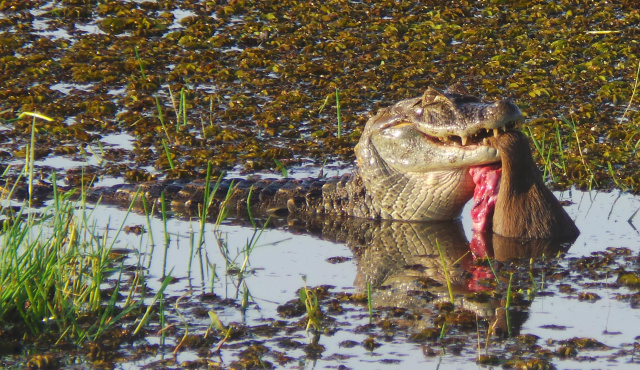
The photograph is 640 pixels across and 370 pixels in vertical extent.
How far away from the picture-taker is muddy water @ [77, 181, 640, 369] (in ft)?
14.6

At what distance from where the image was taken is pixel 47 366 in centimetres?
436

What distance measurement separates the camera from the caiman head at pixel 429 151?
20.3ft

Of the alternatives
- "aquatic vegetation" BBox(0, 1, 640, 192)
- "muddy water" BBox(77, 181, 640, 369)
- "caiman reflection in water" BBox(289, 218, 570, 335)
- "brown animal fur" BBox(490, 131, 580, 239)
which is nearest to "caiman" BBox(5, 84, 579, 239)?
"brown animal fur" BBox(490, 131, 580, 239)

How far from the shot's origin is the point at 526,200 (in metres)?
6.12

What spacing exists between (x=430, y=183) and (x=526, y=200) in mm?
730

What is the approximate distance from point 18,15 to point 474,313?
6.91 meters

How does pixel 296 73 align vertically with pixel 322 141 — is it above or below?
above

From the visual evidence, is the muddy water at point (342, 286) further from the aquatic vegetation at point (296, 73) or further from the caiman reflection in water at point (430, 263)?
the aquatic vegetation at point (296, 73)

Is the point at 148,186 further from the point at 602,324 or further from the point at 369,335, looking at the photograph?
the point at 602,324

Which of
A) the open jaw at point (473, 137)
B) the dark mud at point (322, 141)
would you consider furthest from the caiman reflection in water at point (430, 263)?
the open jaw at point (473, 137)

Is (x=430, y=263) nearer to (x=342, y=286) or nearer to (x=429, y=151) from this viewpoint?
(x=342, y=286)

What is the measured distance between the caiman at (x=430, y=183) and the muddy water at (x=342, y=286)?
225 millimetres

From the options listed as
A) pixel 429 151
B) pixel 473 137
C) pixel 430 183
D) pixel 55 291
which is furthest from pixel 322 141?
pixel 55 291

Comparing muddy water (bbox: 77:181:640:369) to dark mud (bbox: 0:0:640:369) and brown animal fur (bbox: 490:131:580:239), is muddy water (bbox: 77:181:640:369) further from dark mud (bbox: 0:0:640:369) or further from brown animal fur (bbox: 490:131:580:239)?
brown animal fur (bbox: 490:131:580:239)
